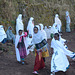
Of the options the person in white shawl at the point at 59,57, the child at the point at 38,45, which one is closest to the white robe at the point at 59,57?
the person in white shawl at the point at 59,57

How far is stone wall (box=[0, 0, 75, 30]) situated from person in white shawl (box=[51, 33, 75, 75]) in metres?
7.13

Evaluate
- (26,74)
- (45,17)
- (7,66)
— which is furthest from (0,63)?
(45,17)

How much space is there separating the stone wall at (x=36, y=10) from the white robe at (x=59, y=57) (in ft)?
23.5

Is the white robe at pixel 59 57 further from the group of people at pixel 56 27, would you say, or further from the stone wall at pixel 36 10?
the group of people at pixel 56 27

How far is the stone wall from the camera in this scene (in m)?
12.6

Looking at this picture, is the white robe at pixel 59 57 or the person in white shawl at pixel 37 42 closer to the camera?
the white robe at pixel 59 57

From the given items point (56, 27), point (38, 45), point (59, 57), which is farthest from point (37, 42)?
point (56, 27)

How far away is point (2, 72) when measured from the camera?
5977 mm

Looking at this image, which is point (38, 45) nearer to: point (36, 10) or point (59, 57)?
point (59, 57)

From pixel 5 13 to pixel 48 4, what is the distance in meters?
6.91

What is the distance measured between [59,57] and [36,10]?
37.6 ft

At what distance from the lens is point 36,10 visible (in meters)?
16.3

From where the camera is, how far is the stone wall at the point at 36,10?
12.6 meters

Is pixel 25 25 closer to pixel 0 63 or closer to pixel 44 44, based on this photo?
Answer: pixel 0 63
